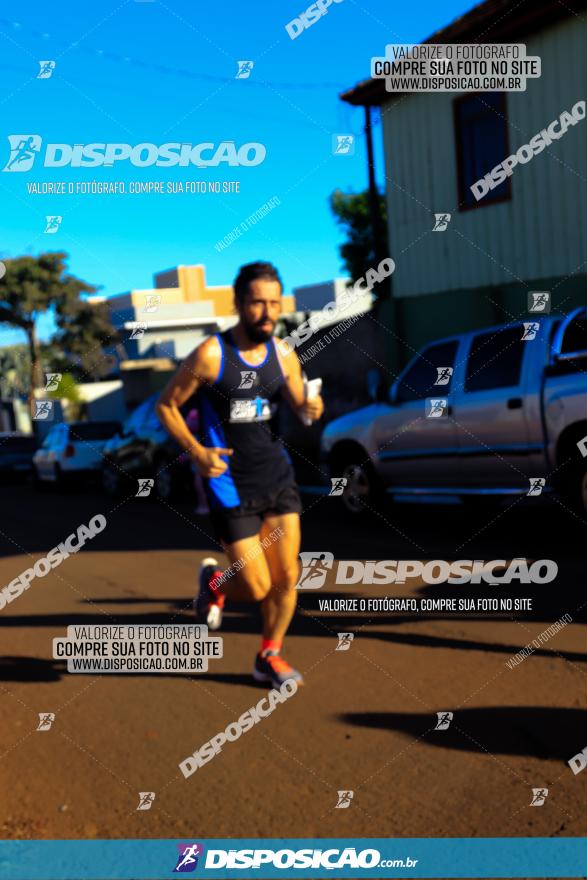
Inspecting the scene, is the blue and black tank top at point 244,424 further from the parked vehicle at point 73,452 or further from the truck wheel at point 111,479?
the parked vehicle at point 73,452

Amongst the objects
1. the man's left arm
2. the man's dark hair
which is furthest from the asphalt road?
the man's dark hair

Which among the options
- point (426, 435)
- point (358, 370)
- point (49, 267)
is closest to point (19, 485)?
point (358, 370)

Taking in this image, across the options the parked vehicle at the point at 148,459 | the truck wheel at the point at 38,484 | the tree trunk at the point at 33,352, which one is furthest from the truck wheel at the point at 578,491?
the truck wheel at the point at 38,484

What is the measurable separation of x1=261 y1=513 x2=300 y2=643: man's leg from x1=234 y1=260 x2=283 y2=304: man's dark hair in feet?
3.43

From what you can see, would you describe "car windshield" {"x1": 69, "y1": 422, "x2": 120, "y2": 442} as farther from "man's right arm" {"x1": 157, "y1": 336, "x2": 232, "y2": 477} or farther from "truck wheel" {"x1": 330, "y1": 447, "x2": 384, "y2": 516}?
"man's right arm" {"x1": 157, "y1": 336, "x2": 232, "y2": 477}

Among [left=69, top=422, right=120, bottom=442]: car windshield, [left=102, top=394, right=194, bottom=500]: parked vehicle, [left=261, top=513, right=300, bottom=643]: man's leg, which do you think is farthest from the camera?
[left=69, top=422, right=120, bottom=442]: car windshield

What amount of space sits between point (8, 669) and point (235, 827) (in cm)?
282

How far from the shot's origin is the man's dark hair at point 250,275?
3969 mm

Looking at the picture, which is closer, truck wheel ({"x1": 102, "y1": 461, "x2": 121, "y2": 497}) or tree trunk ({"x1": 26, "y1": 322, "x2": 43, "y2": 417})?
tree trunk ({"x1": 26, "y1": 322, "x2": 43, "y2": 417})

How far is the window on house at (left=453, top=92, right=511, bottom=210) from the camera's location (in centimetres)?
1606

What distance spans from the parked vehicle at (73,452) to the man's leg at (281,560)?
53.9 ft

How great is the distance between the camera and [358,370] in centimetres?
1947

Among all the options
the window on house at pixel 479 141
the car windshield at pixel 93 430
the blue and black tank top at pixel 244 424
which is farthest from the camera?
the car windshield at pixel 93 430

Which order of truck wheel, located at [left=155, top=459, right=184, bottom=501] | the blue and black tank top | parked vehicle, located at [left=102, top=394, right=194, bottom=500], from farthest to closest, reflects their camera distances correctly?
parked vehicle, located at [left=102, top=394, right=194, bottom=500] < truck wheel, located at [left=155, top=459, right=184, bottom=501] < the blue and black tank top
